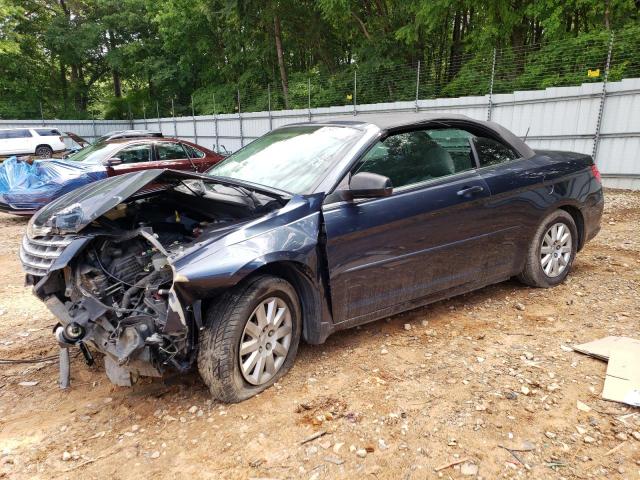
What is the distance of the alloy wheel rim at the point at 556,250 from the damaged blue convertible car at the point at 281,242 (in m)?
0.13

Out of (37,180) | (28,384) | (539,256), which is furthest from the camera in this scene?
(37,180)

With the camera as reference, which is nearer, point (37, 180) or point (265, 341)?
point (265, 341)

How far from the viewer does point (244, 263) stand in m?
2.59

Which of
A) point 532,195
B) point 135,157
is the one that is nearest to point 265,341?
point 532,195

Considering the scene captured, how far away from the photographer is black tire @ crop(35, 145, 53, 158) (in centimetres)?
2100

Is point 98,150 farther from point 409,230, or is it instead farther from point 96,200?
point 409,230

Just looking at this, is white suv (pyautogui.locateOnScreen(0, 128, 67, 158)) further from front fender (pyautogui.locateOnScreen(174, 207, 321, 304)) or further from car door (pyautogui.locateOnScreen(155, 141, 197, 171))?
front fender (pyautogui.locateOnScreen(174, 207, 321, 304))

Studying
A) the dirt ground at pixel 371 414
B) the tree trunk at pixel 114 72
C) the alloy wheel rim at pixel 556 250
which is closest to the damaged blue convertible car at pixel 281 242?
the alloy wheel rim at pixel 556 250

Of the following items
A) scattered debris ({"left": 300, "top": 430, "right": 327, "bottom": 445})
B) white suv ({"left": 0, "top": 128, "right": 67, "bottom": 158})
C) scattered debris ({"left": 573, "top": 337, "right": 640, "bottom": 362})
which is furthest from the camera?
white suv ({"left": 0, "top": 128, "right": 67, "bottom": 158})

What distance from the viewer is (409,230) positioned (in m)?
3.33

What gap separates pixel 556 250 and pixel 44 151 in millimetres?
22661

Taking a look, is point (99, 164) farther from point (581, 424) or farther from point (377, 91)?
point (377, 91)

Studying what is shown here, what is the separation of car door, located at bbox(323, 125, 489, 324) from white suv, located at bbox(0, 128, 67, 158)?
71.5 ft

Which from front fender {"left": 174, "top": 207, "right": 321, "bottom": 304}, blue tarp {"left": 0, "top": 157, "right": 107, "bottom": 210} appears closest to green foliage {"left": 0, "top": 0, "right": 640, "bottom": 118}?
blue tarp {"left": 0, "top": 157, "right": 107, "bottom": 210}
